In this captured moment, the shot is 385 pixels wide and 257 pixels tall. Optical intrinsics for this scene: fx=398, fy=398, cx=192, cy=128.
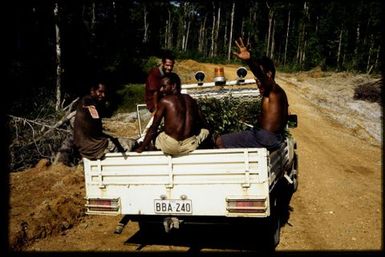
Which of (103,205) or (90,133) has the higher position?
(90,133)

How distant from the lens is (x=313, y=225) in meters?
6.66

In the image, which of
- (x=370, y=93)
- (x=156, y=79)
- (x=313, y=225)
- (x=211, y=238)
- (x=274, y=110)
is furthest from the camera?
(x=370, y=93)

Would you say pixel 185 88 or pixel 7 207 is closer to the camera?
pixel 7 207

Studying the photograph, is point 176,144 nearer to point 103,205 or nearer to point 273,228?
point 103,205

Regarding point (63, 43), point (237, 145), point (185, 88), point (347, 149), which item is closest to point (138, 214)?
point (237, 145)

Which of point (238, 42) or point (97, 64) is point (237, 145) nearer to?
point (238, 42)

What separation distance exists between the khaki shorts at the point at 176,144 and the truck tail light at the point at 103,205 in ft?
3.16

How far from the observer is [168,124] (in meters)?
5.33

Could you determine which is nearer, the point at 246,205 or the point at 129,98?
the point at 246,205

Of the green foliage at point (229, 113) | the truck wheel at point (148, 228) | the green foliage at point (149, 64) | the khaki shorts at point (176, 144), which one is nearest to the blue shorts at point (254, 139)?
the khaki shorts at point (176, 144)

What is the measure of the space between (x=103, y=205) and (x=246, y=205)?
1934 millimetres

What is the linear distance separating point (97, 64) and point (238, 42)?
1520 centimetres

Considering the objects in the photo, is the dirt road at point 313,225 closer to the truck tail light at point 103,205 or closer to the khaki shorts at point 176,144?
the truck tail light at point 103,205

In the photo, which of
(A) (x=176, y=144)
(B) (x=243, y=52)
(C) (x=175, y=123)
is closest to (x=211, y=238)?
(A) (x=176, y=144)
